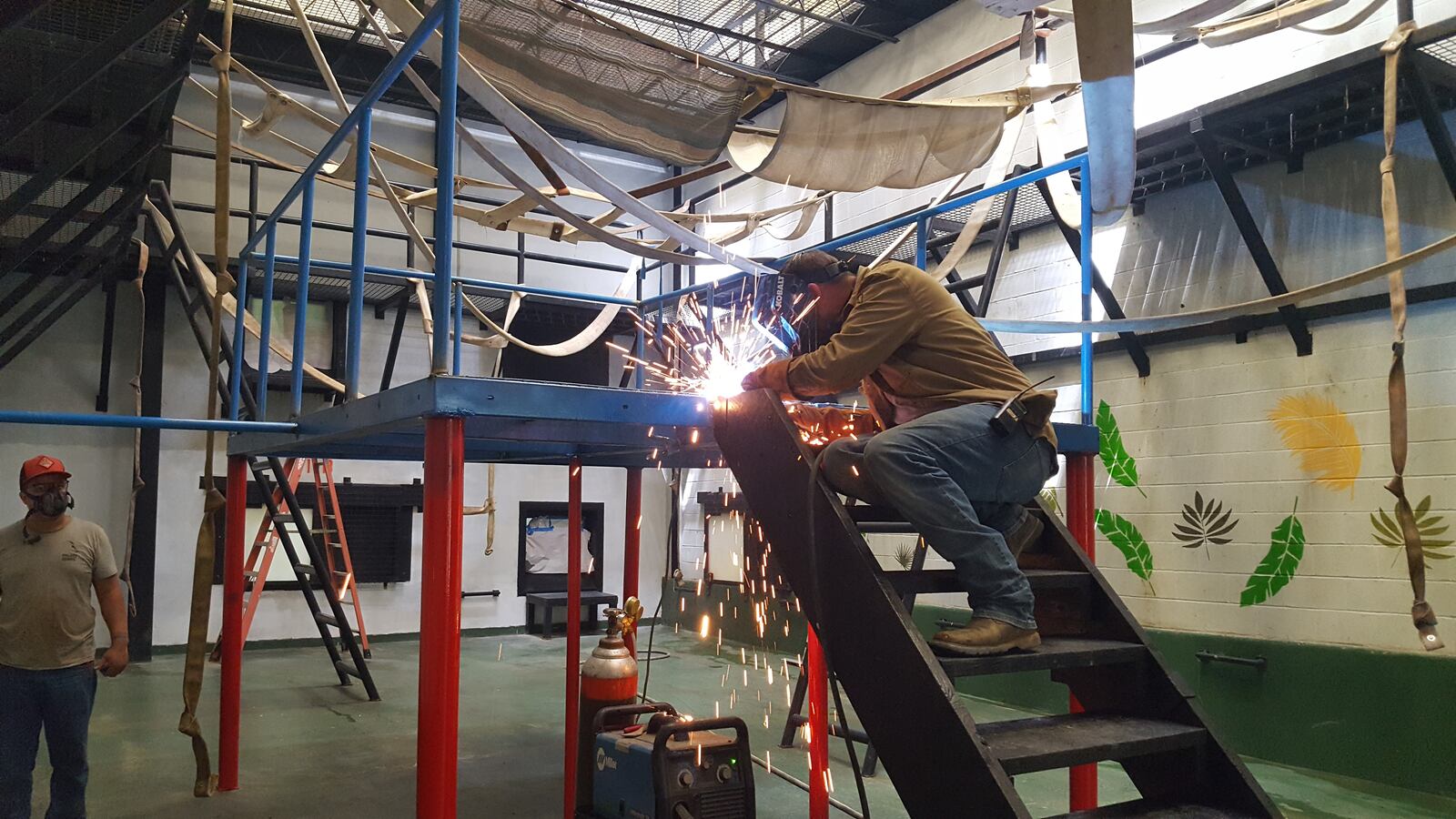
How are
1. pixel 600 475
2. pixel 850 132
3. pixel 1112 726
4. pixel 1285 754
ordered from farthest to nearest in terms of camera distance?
pixel 600 475
pixel 1285 754
pixel 850 132
pixel 1112 726

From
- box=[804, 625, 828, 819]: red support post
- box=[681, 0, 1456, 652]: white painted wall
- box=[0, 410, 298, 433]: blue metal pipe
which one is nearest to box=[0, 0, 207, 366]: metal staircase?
box=[0, 410, 298, 433]: blue metal pipe

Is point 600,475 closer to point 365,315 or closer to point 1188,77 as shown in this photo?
point 365,315

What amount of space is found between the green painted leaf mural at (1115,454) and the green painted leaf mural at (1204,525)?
1.11 feet

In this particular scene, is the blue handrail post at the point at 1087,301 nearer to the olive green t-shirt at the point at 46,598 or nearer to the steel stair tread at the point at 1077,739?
the steel stair tread at the point at 1077,739

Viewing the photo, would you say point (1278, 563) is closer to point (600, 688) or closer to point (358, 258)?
point (600, 688)

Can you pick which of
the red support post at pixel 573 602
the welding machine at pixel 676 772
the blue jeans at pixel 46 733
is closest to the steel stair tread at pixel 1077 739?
the welding machine at pixel 676 772

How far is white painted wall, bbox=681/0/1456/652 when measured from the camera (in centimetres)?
501

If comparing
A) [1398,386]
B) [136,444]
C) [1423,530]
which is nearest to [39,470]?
[136,444]

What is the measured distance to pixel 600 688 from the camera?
3.88 metres

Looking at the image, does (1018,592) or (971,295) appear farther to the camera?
(971,295)

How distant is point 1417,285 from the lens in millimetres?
4973

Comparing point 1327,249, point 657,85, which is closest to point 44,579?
point 657,85

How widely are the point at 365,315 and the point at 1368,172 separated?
9.12 metres

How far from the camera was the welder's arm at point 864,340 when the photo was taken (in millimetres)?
2697
